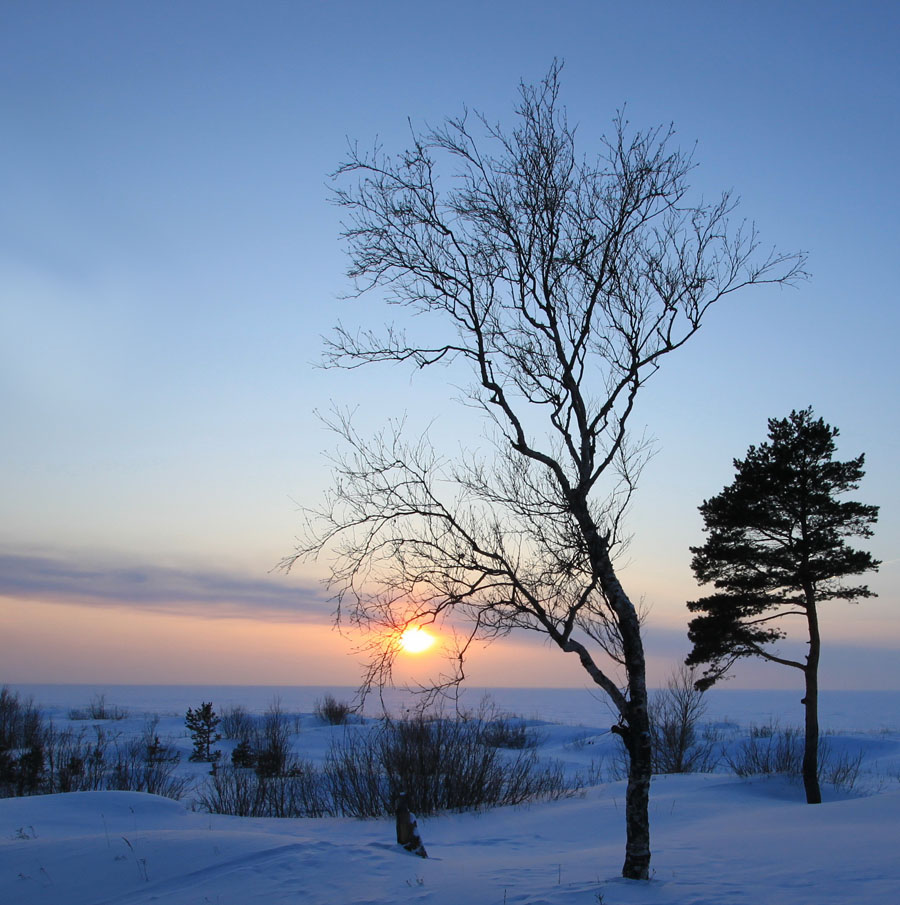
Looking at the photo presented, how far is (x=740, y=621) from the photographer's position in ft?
59.8

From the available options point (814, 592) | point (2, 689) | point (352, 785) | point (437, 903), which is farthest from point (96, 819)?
point (2, 689)

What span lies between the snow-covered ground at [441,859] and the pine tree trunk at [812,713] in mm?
2194

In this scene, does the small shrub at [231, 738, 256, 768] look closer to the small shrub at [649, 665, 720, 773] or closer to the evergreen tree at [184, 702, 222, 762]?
the evergreen tree at [184, 702, 222, 762]

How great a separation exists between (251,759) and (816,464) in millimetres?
19157

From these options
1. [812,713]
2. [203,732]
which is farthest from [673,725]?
[203,732]

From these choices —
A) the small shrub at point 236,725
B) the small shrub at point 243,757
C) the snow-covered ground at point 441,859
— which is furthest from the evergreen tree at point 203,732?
the snow-covered ground at point 441,859

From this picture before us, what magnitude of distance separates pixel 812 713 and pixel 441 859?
11325mm

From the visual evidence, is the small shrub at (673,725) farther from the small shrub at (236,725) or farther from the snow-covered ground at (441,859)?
the small shrub at (236,725)

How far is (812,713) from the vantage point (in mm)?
17531

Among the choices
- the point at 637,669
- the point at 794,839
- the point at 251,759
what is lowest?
the point at 251,759

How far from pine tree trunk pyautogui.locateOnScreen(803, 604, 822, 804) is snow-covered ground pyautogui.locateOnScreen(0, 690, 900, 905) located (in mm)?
2194

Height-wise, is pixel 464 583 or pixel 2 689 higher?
pixel 464 583

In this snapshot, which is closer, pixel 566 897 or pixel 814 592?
pixel 566 897

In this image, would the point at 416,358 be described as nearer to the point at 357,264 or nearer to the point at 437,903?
the point at 357,264
